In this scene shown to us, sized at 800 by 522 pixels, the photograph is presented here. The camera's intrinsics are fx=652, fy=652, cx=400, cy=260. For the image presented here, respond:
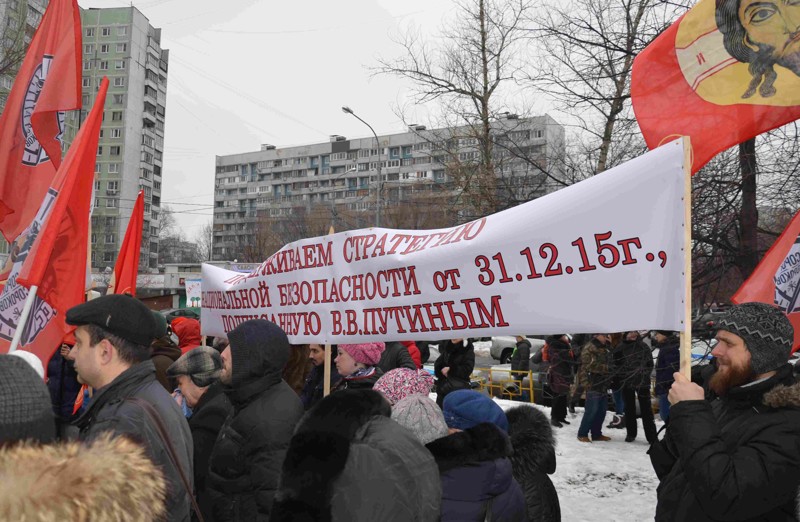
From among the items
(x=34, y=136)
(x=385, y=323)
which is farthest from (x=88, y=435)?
(x=34, y=136)

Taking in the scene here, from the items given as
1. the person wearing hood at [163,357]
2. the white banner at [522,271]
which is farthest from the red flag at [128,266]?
the white banner at [522,271]

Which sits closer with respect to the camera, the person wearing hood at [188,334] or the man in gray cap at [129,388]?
the man in gray cap at [129,388]

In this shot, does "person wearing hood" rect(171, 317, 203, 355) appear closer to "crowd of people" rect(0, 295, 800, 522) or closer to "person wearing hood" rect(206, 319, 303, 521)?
"crowd of people" rect(0, 295, 800, 522)

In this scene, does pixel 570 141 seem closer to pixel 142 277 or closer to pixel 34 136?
pixel 34 136

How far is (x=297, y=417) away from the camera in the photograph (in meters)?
3.09

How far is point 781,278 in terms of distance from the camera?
13.2 ft

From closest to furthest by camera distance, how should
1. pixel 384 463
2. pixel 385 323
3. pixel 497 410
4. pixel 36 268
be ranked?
1. pixel 384 463
2. pixel 497 410
3. pixel 36 268
4. pixel 385 323

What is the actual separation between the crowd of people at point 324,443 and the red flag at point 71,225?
0.81 metres

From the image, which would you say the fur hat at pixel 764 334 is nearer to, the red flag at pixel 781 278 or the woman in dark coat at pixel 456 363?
the red flag at pixel 781 278

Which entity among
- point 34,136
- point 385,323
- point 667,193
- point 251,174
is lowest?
point 385,323

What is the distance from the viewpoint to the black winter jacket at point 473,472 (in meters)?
2.44

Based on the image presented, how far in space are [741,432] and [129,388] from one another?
2.32 meters

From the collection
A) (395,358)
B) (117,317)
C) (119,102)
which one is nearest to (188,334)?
(395,358)

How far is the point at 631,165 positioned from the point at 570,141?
7012 mm
